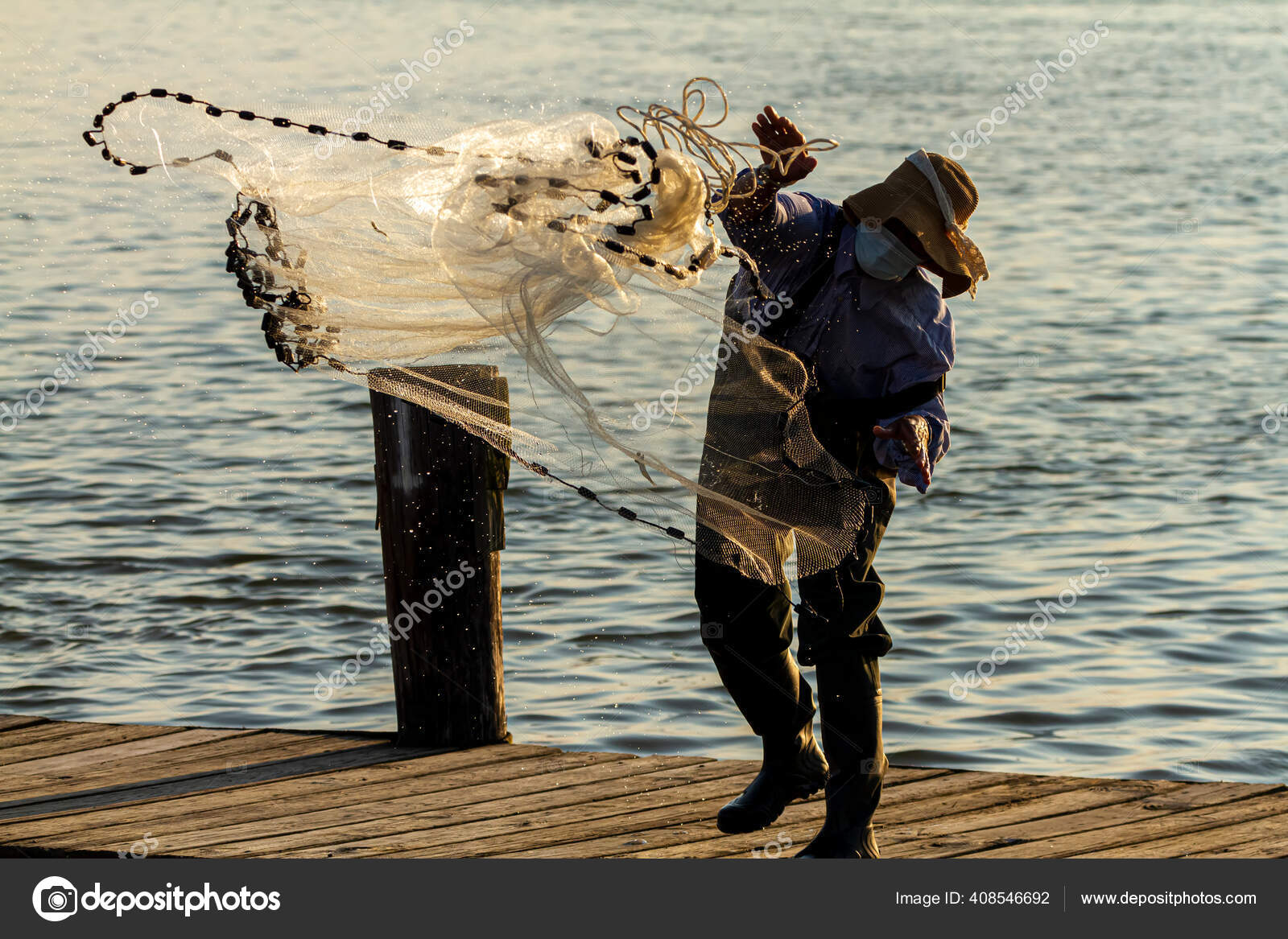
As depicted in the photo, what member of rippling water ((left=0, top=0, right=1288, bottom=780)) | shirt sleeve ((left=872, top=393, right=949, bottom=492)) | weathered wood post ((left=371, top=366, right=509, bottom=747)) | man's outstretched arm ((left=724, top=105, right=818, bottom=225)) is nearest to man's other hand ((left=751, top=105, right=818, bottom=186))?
man's outstretched arm ((left=724, top=105, right=818, bottom=225))

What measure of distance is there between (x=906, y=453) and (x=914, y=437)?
7cm

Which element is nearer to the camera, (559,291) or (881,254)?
(559,291)

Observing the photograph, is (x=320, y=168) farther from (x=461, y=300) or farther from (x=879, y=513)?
(x=879, y=513)

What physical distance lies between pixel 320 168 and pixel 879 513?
1610 mm

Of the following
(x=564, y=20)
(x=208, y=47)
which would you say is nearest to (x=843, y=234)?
(x=208, y=47)

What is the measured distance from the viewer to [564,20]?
95.0 ft

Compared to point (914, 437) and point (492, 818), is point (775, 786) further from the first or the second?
point (914, 437)

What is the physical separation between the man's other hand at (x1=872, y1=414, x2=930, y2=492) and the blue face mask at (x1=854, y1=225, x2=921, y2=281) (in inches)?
13.7

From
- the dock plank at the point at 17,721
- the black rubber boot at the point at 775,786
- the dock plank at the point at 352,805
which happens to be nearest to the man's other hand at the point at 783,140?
the black rubber boot at the point at 775,786

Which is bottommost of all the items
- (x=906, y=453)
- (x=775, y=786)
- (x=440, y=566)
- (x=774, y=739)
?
(x=775, y=786)
